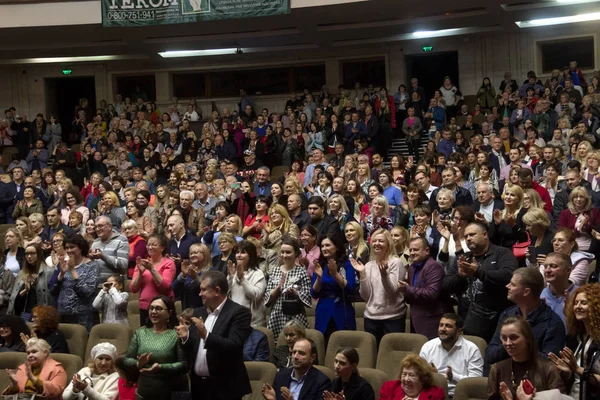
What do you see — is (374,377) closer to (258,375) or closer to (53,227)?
(258,375)

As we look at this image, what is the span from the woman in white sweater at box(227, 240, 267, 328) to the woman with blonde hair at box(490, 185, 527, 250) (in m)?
1.91

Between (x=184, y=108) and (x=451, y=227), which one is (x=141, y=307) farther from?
(x=184, y=108)

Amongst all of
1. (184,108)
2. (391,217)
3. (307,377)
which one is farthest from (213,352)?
(184,108)

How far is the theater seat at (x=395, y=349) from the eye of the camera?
587cm

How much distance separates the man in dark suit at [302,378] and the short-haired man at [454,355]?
0.71m

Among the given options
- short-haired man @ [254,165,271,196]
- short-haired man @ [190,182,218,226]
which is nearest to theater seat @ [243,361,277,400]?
short-haired man @ [190,182,218,226]

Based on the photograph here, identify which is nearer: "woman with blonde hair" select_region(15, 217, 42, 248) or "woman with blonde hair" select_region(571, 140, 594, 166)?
"woman with blonde hair" select_region(15, 217, 42, 248)

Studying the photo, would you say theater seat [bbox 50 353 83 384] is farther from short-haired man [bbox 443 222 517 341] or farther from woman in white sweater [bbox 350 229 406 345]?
short-haired man [bbox 443 222 517 341]

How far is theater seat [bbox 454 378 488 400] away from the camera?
504 cm

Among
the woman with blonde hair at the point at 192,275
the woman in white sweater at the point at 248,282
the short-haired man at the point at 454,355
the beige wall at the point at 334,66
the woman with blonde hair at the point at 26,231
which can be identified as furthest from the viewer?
the beige wall at the point at 334,66

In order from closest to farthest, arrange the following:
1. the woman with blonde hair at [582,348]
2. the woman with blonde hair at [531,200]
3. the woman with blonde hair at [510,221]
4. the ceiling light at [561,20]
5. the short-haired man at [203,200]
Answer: the woman with blonde hair at [582,348], the woman with blonde hair at [510,221], the woman with blonde hair at [531,200], the short-haired man at [203,200], the ceiling light at [561,20]

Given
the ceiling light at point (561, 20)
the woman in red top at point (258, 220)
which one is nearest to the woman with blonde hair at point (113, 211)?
the woman in red top at point (258, 220)

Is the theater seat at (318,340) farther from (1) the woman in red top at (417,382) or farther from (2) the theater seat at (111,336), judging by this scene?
(1) the woman in red top at (417,382)

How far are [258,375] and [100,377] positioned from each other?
96 cm
